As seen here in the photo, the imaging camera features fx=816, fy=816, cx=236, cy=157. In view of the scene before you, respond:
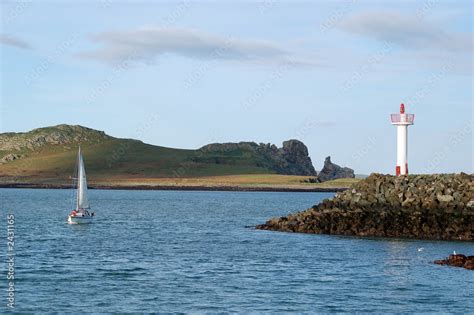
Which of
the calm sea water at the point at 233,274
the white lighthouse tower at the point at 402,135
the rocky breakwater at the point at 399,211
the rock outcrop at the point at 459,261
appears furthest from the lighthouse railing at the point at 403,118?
the rock outcrop at the point at 459,261

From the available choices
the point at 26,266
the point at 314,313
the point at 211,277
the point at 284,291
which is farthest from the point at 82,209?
the point at 314,313

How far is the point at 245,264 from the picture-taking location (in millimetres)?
45438

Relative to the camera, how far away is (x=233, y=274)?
1634 inches

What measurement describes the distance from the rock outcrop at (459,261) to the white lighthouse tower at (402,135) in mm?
24860

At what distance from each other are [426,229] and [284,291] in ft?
74.7

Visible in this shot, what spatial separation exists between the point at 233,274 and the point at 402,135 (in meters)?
31.2

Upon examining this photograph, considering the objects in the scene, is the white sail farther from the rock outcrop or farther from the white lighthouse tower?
the rock outcrop

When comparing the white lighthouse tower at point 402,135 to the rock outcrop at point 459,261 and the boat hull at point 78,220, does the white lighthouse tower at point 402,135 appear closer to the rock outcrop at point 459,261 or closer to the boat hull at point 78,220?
the rock outcrop at point 459,261

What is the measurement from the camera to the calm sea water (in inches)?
1314

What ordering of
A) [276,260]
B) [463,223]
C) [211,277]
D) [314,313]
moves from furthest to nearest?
[463,223], [276,260], [211,277], [314,313]

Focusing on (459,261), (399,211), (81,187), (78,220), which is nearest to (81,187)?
(81,187)

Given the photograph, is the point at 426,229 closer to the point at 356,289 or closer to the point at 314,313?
the point at 356,289

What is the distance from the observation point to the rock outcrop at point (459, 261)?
41688 mm

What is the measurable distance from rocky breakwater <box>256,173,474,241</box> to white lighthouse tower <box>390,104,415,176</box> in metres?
2.78
